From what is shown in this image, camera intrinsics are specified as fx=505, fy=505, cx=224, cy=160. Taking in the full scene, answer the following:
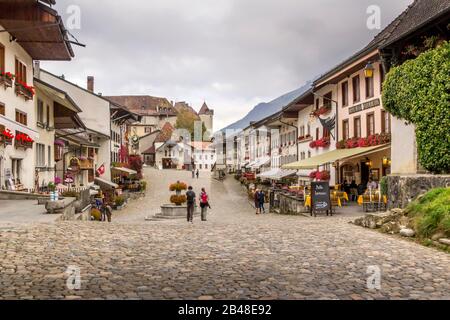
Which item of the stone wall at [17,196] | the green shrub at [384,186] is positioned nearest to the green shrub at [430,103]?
the green shrub at [384,186]

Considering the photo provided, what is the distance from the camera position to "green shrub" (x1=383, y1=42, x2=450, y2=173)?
16656 mm

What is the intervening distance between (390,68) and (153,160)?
9623cm

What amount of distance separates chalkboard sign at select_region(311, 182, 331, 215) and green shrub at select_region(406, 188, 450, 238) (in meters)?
7.22

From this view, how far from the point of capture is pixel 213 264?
8.89 meters

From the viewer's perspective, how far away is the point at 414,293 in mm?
6836

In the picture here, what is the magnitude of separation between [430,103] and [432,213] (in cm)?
594

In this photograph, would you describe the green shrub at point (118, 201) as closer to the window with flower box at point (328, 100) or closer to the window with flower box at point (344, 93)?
the window with flower box at point (328, 100)

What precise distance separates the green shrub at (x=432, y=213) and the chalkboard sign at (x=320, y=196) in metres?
7.22

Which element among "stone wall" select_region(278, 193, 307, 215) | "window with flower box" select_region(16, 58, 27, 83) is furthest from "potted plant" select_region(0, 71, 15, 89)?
"stone wall" select_region(278, 193, 307, 215)

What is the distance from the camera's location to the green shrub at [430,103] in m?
16.7

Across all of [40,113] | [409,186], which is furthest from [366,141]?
[40,113]
